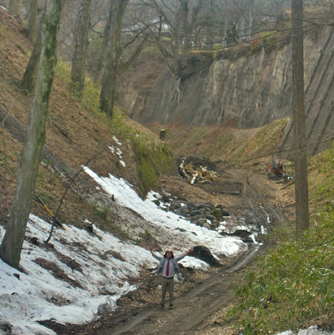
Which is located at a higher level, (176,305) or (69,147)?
(69,147)

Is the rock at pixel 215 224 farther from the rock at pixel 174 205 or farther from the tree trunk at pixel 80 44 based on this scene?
the tree trunk at pixel 80 44

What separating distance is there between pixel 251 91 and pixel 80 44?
91.2ft

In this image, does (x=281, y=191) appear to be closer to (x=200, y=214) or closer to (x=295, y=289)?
(x=200, y=214)

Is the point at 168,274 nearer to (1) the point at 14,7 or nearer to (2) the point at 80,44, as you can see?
(2) the point at 80,44

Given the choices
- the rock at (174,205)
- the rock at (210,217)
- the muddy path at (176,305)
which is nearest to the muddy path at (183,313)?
the muddy path at (176,305)

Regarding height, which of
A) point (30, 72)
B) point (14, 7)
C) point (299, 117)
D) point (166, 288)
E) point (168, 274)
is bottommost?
point (166, 288)

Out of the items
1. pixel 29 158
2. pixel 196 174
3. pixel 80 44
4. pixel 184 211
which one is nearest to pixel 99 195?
pixel 184 211

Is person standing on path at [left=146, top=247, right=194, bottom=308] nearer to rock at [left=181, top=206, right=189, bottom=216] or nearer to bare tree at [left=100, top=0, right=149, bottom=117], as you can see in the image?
rock at [left=181, top=206, right=189, bottom=216]

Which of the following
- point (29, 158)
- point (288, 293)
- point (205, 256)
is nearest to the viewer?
point (288, 293)

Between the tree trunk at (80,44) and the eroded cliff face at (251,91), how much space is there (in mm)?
14820

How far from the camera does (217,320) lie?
773cm

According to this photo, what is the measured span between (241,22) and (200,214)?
118 feet

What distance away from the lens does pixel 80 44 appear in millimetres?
20766

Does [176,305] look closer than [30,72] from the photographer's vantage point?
Yes
